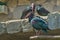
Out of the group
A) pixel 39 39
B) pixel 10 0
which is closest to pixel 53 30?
pixel 39 39

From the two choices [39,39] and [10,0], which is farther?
[10,0]

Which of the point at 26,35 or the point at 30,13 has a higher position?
the point at 30,13

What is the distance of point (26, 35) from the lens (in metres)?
3.27

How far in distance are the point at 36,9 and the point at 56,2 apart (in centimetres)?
64

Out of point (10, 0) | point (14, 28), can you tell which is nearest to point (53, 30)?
point (14, 28)

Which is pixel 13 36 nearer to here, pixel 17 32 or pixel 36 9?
pixel 17 32

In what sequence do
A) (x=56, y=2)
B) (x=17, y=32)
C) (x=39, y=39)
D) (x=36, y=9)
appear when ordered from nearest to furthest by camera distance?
1. (x=39, y=39)
2. (x=17, y=32)
3. (x=36, y=9)
4. (x=56, y=2)

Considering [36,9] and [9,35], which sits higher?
[36,9]

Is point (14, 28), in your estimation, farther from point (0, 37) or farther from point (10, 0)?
point (10, 0)

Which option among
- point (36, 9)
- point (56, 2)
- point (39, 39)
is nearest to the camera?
point (39, 39)

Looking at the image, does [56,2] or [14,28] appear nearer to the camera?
[14,28]

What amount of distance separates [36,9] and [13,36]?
0.46 meters

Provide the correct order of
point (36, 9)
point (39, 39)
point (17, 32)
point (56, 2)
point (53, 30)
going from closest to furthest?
1. point (39, 39)
2. point (53, 30)
3. point (17, 32)
4. point (36, 9)
5. point (56, 2)

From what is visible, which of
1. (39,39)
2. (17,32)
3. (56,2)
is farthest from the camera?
(56,2)
